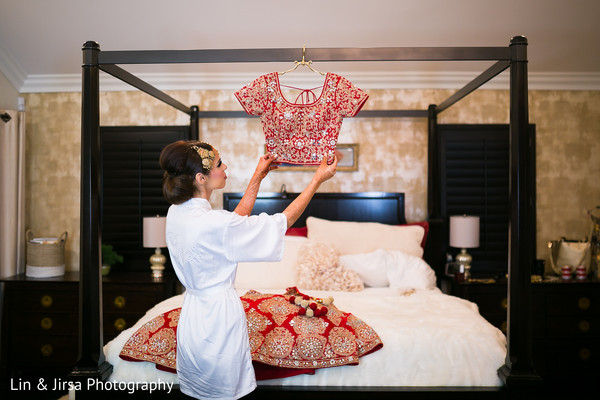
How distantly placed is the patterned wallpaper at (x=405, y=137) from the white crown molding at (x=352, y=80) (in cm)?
6

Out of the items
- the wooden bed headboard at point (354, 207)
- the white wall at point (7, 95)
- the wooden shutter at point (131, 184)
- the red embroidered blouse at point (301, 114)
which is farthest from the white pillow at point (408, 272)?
the white wall at point (7, 95)

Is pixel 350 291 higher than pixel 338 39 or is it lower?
lower

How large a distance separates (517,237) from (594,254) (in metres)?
2.40

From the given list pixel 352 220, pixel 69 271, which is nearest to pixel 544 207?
pixel 352 220

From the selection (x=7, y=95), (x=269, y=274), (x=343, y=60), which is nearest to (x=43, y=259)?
(x=7, y=95)

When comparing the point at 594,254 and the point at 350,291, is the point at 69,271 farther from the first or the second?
the point at 594,254

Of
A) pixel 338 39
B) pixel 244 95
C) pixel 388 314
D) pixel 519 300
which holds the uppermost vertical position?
pixel 338 39

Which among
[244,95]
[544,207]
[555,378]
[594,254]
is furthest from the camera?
[544,207]

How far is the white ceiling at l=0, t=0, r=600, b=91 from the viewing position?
343 centimetres

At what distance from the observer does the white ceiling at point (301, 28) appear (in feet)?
11.3

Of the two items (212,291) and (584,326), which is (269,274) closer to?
(212,291)

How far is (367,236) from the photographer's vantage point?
12.6 ft

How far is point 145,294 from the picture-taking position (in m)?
3.86

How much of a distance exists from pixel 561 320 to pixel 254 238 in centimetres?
310
